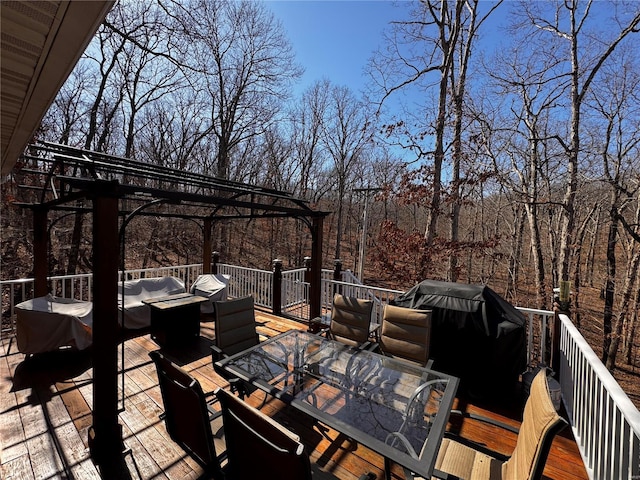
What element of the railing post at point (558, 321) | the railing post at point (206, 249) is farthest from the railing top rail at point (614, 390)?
the railing post at point (206, 249)

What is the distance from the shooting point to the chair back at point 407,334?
3.16m

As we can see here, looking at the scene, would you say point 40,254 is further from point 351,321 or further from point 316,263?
point 351,321

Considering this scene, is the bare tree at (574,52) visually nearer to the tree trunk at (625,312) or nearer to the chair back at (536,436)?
the tree trunk at (625,312)

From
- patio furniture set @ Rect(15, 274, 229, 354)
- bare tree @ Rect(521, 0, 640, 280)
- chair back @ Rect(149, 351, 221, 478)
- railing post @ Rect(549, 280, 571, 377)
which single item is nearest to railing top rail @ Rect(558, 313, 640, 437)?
railing post @ Rect(549, 280, 571, 377)

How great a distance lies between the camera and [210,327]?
5.51 meters

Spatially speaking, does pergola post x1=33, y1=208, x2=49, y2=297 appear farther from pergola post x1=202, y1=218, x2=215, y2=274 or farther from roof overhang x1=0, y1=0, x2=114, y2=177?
roof overhang x1=0, y1=0, x2=114, y2=177

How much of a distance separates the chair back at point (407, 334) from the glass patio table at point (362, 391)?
44 cm

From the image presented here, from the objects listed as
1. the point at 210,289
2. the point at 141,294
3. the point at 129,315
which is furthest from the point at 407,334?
the point at 141,294

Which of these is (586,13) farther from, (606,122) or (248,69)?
(248,69)

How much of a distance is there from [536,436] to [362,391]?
1.31 metres

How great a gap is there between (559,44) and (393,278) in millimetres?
8170

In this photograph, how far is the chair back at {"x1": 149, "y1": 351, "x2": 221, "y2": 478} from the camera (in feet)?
5.74

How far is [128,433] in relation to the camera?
8.74 feet

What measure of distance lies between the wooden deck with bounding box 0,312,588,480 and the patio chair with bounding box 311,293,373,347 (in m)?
1.23
